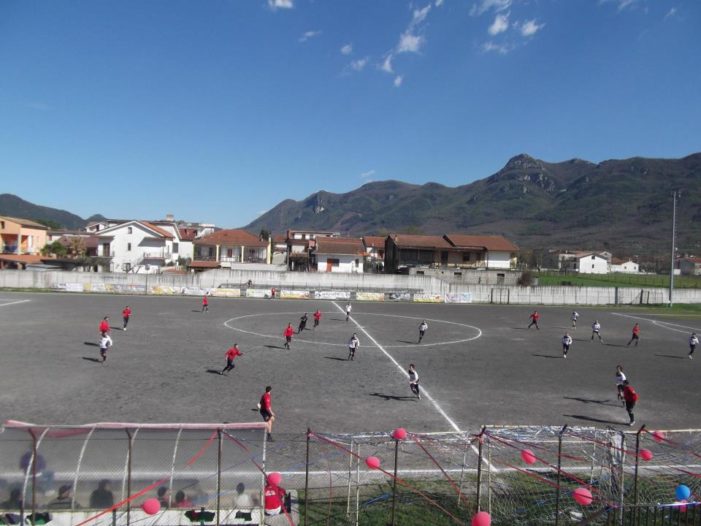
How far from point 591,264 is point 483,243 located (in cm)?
5850

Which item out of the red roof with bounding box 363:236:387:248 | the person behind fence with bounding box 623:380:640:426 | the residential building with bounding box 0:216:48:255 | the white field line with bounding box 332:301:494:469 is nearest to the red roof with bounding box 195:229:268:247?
the residential building with bounding box 0:216:48:255

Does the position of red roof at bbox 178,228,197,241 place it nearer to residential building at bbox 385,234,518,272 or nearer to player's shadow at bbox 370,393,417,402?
residential building at bbox 385,234,518,272

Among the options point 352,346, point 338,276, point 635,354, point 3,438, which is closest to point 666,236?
point 338,276

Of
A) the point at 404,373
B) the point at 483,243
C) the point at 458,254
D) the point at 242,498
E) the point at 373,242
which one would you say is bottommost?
the point at 404,373

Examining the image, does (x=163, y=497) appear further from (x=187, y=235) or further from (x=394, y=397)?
(x=187, y=235)

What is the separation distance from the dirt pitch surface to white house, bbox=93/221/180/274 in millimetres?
30308

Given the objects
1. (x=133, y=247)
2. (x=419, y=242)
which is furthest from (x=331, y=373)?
(x=133, y=247)

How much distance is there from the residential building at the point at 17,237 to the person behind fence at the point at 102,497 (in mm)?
73631

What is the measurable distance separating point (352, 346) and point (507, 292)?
3743cm

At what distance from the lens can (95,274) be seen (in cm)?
5156

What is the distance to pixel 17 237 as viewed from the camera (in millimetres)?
69500

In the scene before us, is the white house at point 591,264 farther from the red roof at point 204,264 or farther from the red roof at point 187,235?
the red roof at point 204,264

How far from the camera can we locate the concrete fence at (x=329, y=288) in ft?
169

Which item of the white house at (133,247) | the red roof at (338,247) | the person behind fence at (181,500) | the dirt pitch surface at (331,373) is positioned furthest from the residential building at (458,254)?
the person behind fence at (181,500)
